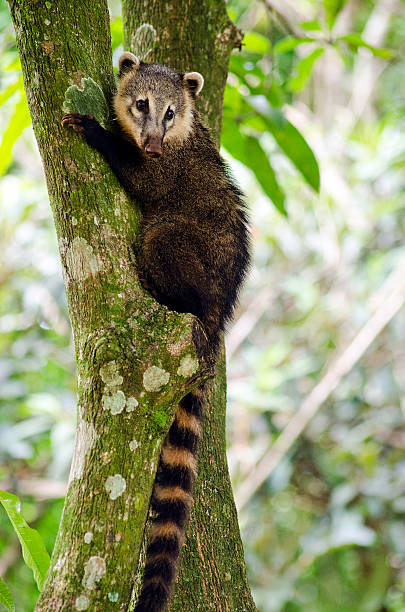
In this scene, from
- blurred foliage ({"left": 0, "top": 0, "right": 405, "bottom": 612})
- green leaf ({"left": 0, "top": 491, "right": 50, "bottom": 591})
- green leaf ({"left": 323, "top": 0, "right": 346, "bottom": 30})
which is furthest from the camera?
blurred foliage ({"left": 0, "top": 0, "right": 405, "bottom": 612})

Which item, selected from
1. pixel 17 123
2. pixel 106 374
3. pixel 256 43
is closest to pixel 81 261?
pixel 106 374

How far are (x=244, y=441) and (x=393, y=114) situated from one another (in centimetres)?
419

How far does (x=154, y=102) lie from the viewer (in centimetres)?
377

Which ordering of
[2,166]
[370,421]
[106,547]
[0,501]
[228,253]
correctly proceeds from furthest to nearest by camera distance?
1. [370,421]
2. [2,166]
3. [228,253]
4. [0,501]
5. [106,547]

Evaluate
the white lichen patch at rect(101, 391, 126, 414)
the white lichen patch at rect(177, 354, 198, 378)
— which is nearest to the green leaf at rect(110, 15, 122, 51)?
the white lichen patch at rect(177, 354, 198, 378)

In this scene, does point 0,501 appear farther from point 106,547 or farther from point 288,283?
point 288,283

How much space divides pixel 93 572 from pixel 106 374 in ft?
1.91

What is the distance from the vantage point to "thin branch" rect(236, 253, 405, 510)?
5270 millimetres

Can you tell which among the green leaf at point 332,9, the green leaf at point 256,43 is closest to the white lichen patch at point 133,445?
the green leaf at point 332,9

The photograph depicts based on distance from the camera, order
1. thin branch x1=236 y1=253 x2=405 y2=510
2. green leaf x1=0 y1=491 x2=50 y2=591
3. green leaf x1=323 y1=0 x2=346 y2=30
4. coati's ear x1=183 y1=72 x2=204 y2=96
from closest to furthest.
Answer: green leaf x1=0 y1=491 x2=50 y2=591
coati's ear x1=183 y1=72 x2=204 y2=96
green leaf x1=323 y1=0 x2=346 y2=30
thin branch x1=236 y1=253 x2=405 y2=510

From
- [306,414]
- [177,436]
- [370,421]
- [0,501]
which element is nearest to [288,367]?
[306,414]

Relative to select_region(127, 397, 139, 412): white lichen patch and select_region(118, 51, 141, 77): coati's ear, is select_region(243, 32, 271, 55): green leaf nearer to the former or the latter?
select_region(118, 51, 141, 77): coati's ear

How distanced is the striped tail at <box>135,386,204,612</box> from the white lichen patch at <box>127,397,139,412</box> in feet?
2.37

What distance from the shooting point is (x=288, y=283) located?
6027 mm
